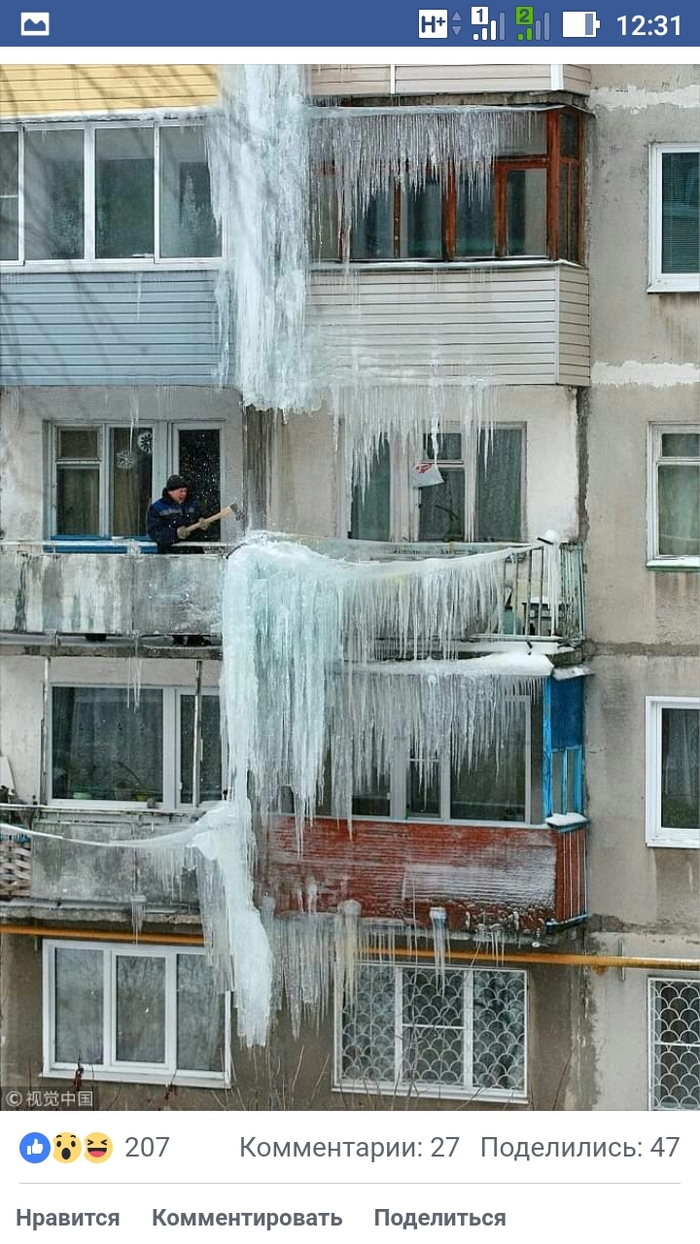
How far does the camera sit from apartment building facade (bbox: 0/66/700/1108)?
25.5 ft

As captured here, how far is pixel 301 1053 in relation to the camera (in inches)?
325

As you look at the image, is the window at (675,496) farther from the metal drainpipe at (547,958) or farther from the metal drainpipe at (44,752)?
the metal drainpipe at (44,752)

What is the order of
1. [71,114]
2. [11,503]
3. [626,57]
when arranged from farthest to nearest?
[11,503] → [71,114] → [626,57]

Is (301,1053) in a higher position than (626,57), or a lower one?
lower

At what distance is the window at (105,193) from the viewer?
7.86 m

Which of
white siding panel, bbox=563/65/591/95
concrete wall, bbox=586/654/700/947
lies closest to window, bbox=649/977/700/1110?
concrete wall, bbox=586/654/700/947

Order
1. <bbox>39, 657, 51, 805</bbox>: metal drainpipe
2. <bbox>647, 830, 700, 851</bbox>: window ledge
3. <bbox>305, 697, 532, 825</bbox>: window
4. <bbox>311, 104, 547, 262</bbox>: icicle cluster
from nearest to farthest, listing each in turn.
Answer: <bbox>311, 104, 547, 262</bbox>: icicle cluster
<bbox>647, 830, 700, 851</bbox>: window ledge
<bbox>305, 697, 532, 825</bbox>: window
<bbox>39, 657, 51, 805</bbox>: metal drainpipe

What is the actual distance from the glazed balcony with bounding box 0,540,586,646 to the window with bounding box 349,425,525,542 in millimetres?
128

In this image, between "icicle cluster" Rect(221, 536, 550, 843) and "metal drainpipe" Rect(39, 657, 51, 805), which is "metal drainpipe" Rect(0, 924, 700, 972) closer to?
"icicle cluster" Rect(221, 536, 550, 843)

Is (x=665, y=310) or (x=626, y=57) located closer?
(x=626, y=57)
